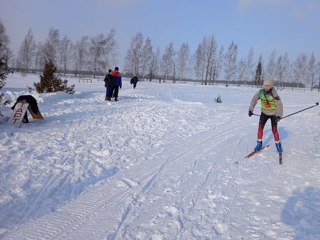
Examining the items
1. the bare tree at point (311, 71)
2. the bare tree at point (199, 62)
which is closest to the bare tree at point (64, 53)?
the bare tree at point (199, 62)

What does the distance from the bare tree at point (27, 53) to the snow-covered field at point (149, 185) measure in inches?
2716

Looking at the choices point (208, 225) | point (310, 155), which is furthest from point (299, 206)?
point (310, 155)

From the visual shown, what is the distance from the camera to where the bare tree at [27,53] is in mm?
70312

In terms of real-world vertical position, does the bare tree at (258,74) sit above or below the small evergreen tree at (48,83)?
above

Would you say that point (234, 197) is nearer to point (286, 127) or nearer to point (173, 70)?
point (286, 127)

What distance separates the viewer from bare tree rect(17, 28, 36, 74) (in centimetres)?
A: 7031

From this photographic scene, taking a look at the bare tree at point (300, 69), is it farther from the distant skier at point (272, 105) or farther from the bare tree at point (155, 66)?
the distant skier at point (272, 105)

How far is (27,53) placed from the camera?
70500 mm

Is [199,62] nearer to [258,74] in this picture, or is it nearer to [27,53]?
[258,74]

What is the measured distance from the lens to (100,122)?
33.3 feet

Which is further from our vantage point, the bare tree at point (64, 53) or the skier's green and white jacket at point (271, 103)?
the bare tree at point (64, 53)

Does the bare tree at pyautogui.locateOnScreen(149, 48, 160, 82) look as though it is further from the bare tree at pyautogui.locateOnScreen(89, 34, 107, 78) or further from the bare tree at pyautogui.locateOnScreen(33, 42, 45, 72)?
the bare tree at pyautogui.locateOnScreen(33, 42, 45, 72)

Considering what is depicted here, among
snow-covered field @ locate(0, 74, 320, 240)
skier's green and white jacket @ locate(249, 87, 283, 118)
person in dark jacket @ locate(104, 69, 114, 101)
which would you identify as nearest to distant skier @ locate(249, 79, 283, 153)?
skier's green and white jacket @ locate(249, 87, 283, 118)

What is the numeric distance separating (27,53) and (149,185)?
7480 centimetres
